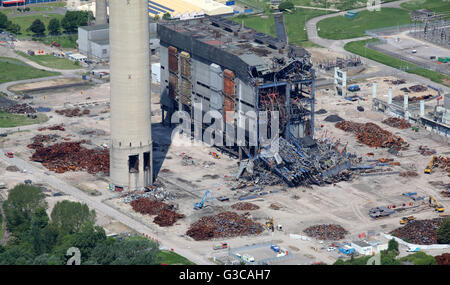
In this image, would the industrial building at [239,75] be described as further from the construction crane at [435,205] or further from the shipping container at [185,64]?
the construction crane at [435,205]

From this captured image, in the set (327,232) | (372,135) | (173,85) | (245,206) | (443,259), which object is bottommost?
(245,206)

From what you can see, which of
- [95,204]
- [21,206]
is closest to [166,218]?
[95,204]

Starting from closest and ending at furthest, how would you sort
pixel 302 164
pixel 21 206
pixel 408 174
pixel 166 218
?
1. pixel 21 206
2. pixel 166 218
3. pixel 302 164
4. pixel 408 174

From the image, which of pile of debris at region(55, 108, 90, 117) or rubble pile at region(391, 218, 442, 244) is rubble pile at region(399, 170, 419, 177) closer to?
rubble pile at region(391, 218, 442, 244)

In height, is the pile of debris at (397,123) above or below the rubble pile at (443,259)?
below

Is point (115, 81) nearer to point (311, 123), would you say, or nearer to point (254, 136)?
point (254, 136)

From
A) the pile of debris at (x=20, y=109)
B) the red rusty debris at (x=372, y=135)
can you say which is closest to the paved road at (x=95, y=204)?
the pile of debris at (x=20, y=109)

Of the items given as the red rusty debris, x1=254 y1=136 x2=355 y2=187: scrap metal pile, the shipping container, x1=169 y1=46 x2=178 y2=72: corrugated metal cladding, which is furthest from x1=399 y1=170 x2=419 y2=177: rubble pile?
x1=169 y1=46 x2=178 y2=72: corrugated metal cladding

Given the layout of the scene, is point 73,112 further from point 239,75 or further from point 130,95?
point 130,95
